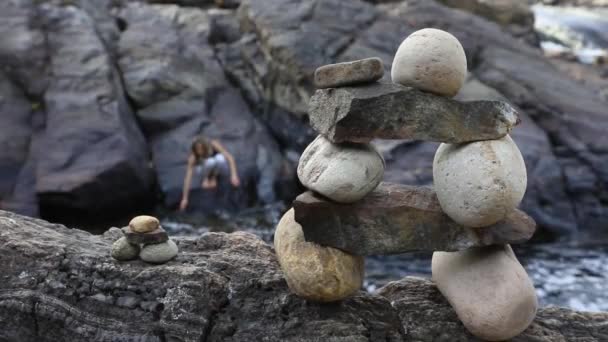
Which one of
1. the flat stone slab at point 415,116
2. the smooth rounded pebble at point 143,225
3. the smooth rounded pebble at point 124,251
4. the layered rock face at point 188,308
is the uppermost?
the flat stone slab at point 415,116

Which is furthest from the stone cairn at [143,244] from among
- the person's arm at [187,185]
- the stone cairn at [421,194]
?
the person's arm at [187,185]

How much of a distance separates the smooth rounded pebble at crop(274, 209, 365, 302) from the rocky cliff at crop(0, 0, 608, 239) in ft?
20.9

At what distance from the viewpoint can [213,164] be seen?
10.4 meters

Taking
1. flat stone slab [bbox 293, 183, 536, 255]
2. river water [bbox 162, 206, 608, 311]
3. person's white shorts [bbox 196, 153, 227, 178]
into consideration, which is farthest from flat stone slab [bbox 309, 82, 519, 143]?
person's white shorts [bbox 196, 153, 227, 178]

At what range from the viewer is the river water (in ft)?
25.3

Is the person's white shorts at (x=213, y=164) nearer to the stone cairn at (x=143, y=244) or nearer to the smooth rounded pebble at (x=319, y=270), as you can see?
the stone cairn at (x=143, y=244)

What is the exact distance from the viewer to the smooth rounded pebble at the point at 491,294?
364cm

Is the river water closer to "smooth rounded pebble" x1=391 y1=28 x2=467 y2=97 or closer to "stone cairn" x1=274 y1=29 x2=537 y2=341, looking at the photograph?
"stone cairn" x1=274 y1=29 x2=537 y2=341

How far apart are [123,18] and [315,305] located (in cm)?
1300

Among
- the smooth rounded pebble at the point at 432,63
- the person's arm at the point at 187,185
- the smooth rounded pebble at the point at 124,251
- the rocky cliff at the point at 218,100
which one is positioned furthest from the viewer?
the person's arm at the point at 187,185

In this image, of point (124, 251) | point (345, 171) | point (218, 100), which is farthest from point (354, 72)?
point (218, 100)

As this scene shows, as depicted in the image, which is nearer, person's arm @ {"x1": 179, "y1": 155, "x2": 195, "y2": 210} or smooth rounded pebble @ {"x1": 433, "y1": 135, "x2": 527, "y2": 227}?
smooth rounded pebble @ {"x1": 433, "y1": 135, "x2": 527, "y2": 227}

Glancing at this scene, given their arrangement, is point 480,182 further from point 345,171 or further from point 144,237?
point 144,237

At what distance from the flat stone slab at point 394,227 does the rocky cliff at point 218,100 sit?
6.36m
